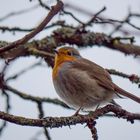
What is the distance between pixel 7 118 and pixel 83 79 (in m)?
2.19

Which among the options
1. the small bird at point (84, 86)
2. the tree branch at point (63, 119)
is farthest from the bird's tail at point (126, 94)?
the tree branch at point (63, 119)

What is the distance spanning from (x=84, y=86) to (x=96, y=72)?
1.11ft

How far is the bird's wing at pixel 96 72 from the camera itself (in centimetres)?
394

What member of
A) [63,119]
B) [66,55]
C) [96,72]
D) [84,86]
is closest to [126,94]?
[84,86]

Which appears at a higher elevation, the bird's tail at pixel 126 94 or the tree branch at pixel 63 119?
the tree branch at pixel 63 119

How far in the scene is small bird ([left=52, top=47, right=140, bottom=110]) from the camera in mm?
3877

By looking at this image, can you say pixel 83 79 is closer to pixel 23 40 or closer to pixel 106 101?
pixel 106 101

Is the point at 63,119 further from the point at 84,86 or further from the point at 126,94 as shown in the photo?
the point at 84,86

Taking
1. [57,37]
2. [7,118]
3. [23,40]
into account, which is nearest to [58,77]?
[57,37]

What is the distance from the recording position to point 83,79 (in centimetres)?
405

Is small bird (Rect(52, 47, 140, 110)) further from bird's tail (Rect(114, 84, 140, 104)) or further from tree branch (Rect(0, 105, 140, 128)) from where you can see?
tree branch (Rect(0, 105, 140, 128))

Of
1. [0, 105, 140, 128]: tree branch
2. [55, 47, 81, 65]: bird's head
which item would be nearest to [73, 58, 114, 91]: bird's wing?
[55, 47, 81, 65]: bird's head

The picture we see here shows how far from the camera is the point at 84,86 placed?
3.96 m

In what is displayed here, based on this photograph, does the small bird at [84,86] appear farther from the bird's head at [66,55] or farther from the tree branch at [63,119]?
the tree branch at [63,119]
